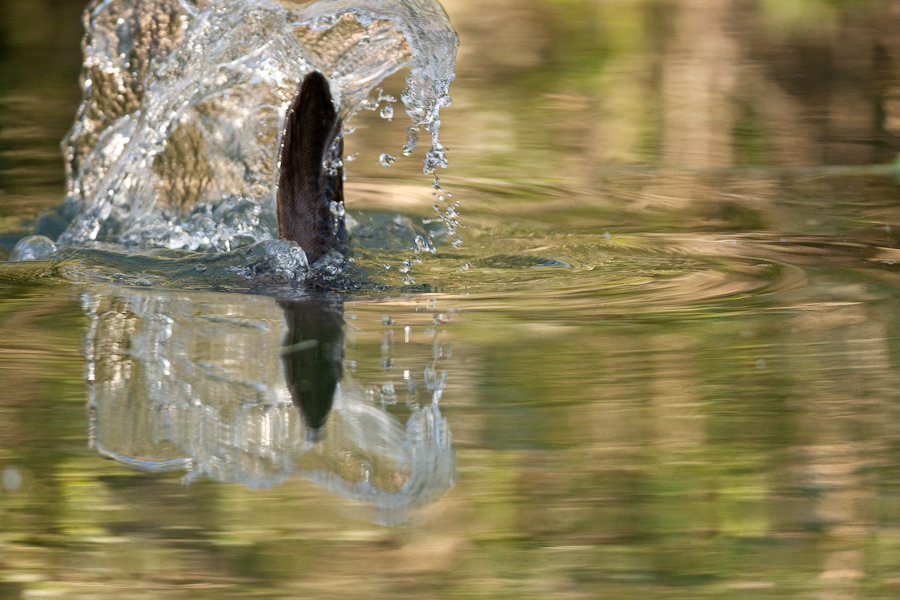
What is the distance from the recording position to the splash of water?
2.88 metres

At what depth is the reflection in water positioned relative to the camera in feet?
5.01

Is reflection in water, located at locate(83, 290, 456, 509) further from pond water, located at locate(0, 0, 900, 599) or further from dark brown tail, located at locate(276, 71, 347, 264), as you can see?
dark brown tail, located at locate(276, 71, 347, 264)

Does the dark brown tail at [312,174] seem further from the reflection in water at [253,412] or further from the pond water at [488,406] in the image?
the reflection in water at [253,412]

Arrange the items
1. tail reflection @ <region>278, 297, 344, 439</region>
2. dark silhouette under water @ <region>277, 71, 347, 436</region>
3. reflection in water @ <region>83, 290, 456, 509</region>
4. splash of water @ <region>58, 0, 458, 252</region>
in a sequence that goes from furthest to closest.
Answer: splash of water @ <region>58, 0, 458, 252</region> < dark silhouette under water @ <region>277, 71, 347, 436</region> < tail reflection @ <region>278, 297, 344, 439</region> < reflection in water @ <region>83, 290, 456, 509</region>

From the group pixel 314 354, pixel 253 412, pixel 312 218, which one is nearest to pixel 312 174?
pixel 312 218

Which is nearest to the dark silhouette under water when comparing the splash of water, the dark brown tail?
the dark brown tail

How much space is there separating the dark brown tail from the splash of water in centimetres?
23

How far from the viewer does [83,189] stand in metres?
3.48

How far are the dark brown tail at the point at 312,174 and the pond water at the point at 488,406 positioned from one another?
15 centimetres

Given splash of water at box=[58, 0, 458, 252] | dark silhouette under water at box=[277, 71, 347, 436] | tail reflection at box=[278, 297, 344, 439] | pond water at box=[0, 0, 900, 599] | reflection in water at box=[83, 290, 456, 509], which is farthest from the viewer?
splash of water at box=[58, 0, 458, 252]

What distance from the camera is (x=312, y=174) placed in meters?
2.43

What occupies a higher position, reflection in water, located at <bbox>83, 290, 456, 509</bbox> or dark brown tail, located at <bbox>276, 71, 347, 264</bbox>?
dark brown tail, located at <bbox>276, 71, 347, 264</bbox>

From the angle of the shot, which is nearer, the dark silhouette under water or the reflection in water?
the reflection in water

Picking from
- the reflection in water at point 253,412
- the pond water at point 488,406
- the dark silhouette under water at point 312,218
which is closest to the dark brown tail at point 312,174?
the dark silhouette under water at point 312,218
